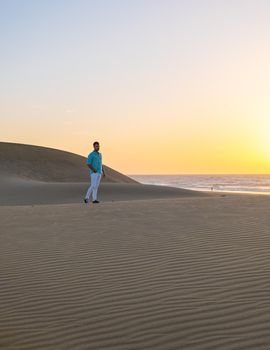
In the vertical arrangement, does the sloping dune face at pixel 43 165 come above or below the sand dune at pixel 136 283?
above

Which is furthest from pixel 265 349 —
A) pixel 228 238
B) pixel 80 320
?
pixel 228 238

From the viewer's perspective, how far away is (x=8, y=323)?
4.04 meters

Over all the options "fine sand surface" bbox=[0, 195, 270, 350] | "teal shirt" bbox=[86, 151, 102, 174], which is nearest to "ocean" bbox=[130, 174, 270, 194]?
"teal shirt" bbox=[86, 151, 102, 174]

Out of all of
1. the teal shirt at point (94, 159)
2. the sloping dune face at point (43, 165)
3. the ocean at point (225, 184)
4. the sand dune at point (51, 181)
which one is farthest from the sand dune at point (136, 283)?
the ocean at point (225, 184)

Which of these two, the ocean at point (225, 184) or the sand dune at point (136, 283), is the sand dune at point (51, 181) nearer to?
the ocean at point (225, 184)

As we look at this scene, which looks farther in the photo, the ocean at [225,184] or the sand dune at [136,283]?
the ocean at [225,184]

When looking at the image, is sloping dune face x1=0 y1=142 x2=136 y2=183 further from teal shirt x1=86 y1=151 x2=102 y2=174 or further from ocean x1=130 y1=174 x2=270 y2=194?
teal shirt x1=86 y1=151 x2=102 y2=174

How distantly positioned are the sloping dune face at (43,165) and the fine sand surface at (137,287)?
29.6m

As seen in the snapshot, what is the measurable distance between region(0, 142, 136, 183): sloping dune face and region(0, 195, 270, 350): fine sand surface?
29.6 metres

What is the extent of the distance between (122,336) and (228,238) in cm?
432

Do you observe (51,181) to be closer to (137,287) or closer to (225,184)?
(225,184)

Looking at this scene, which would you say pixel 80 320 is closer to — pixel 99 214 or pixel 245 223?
pixel 245 223

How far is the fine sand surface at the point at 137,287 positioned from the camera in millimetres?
3609

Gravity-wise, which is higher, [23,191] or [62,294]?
[23,191]
